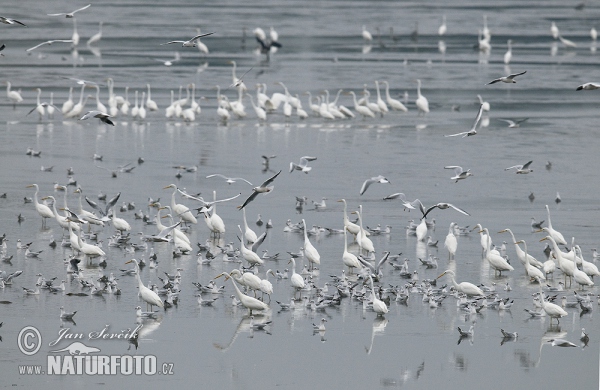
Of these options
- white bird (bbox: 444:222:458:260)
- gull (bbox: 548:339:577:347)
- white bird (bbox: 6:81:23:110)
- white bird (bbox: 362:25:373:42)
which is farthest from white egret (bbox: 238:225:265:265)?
white bird (bbox: 362:25:373:42)

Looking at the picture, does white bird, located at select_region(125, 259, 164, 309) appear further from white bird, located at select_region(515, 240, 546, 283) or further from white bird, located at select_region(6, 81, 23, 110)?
white bird, located at select_region(6, 81, 23, 110)

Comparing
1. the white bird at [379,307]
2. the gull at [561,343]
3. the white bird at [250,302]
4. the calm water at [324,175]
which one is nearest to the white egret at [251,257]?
the calm water at [324,175]

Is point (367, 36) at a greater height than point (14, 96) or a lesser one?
greater

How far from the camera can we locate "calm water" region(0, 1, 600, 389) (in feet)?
42.3

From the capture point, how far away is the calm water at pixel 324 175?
12.9m

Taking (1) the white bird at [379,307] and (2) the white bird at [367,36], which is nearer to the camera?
(1) the white bird at [379,307]

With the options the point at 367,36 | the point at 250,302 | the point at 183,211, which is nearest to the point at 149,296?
the point at 250,302

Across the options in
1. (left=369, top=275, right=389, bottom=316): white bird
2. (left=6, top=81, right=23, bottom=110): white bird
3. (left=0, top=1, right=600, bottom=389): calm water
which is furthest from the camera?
(left=6, top=81, right=23, bottom=110): white bird

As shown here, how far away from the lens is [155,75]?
125 ft

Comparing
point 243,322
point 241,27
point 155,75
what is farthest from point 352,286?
point 241,27

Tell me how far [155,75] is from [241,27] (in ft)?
50.3

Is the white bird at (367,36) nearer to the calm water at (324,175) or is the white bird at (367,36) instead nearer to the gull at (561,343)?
the calm water at (324,175)

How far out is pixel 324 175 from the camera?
23.9m

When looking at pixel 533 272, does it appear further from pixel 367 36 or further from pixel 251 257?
pixel 367 36
